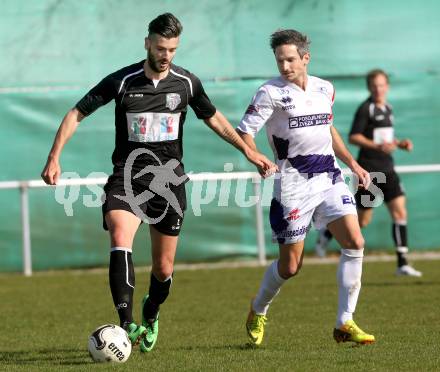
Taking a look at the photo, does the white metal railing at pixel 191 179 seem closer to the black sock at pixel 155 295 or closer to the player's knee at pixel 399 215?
the player's knee at pixel 399 215

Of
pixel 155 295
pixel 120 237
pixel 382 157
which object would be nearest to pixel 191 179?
pixel 382 157

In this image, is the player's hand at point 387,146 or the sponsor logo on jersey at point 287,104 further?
the player's hand at point 387,146

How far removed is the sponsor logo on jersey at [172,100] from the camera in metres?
7.34

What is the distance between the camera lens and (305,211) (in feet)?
24.9

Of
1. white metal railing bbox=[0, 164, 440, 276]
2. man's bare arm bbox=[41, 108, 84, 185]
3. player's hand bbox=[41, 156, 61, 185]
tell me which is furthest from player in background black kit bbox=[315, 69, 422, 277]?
player's hand bbox=[41, 156, 61, 185]

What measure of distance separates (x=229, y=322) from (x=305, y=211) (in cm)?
209

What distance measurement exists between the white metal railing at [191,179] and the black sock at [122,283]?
23.0 ft

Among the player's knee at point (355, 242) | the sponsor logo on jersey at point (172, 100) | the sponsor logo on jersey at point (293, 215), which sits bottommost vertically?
the player's knee at point (355, 242)

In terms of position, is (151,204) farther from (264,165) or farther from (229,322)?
(229,322)

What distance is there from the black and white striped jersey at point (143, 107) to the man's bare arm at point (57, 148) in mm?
89

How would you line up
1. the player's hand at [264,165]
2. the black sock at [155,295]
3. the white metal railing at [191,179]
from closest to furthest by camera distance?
the player's hand at [264,165], the black sock at [155,295], the white metal railing at [191,179]

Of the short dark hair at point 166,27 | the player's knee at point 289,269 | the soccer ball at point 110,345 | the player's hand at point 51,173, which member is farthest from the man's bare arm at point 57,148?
the player's knee at point 289,269

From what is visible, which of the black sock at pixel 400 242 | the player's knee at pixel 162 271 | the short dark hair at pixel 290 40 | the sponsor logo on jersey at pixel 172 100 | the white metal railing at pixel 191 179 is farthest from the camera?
the white metal railing at pixel 191 179

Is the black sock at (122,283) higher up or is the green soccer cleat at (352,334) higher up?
the black sock at (122,283)
